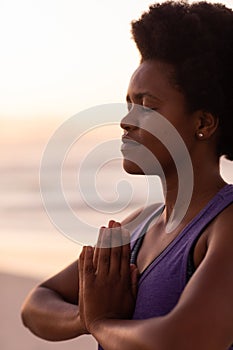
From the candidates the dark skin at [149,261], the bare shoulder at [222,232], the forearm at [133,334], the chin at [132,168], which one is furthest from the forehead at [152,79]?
the forearm at [133,334]

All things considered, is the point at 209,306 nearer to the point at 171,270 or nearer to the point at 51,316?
the point at 171,270

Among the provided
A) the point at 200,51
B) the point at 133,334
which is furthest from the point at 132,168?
the point at 133,334

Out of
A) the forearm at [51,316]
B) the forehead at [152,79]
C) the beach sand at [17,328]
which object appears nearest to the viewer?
the forehead at [152,79]

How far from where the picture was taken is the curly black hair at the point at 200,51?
6.21 feet

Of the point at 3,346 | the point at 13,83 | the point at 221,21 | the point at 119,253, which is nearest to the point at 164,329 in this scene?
the point at 119,253

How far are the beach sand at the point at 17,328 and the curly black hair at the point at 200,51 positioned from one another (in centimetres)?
257

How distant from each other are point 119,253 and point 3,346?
2822 mm

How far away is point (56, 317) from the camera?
213 cm

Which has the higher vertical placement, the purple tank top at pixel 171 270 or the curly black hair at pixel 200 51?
the curly black hair at pixel 200 51

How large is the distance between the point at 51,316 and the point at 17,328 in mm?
2643

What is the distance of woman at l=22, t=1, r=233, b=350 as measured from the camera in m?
1.83

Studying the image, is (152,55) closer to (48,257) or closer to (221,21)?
(221,21)

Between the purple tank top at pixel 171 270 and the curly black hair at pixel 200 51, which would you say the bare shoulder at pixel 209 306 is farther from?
the curly black hair at pixel 200 51

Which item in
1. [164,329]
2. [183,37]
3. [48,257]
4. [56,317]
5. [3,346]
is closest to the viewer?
[164,329]
